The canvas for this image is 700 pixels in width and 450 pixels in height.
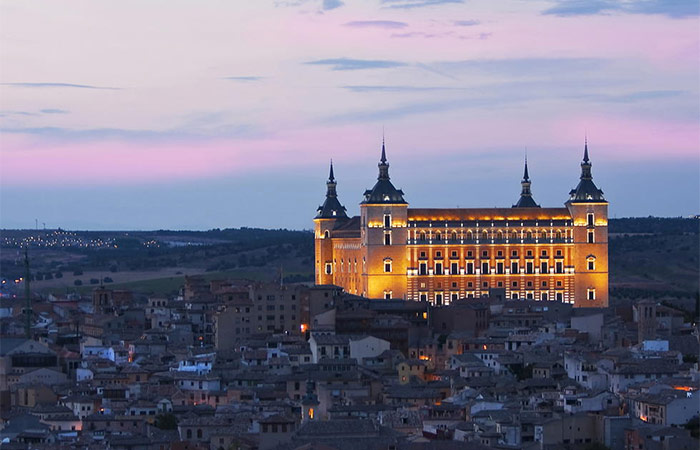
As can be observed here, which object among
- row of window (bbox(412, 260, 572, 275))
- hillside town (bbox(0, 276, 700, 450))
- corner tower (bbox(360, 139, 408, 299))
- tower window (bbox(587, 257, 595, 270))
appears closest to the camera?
hillside town (bbox(0, 276, 700, 450))

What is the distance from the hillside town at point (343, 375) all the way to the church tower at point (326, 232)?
23872 millimetres

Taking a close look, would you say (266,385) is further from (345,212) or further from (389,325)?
(345,212)

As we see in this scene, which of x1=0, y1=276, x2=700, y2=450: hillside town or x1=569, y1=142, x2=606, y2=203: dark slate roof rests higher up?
x1=569, y1=142, x2=606, y2=203: dark slate roof

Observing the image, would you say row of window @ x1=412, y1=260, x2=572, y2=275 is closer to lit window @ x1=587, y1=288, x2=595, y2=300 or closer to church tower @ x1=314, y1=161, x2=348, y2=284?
lit window @ x1=587, y1=288, x2=595, y2=300

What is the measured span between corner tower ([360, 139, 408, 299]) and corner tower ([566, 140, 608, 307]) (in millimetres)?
12130

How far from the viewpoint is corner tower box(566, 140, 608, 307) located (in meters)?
145

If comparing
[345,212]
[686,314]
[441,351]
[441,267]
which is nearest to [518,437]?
[441,351]

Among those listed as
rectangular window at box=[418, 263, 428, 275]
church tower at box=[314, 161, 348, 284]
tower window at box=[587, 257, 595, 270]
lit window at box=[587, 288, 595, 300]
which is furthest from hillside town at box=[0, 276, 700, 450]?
church tower at box=[314, 161, 348, 284]

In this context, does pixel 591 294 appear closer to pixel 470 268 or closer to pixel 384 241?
pixel 470 268

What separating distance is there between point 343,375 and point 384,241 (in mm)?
53944

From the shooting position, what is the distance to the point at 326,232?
152250 millimetres

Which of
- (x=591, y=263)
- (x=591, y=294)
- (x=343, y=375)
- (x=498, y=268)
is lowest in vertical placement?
(x=343, y=375)

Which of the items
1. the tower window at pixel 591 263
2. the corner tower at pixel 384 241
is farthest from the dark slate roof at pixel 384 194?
the tower window at pixel 591 263

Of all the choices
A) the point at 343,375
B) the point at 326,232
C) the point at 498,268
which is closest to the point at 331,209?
the point at 326,232
